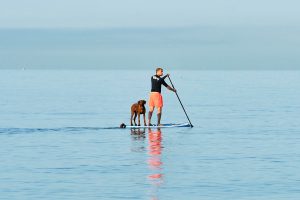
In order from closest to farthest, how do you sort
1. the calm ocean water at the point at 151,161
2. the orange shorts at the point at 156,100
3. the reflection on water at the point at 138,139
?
1. the calm ocean water at the point at 151,161
2. the reflection on water at the point at 138,139
3. the orange shorts at the point at 156,100

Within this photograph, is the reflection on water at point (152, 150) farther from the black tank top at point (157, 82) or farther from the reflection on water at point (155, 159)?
the black tank top at point (157, 82)

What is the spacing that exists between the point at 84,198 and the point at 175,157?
7013 millimetres

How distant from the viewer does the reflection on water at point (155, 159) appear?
19500 mm

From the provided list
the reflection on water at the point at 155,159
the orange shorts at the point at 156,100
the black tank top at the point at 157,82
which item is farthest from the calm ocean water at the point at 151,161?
the black tank top at the point at 157,82

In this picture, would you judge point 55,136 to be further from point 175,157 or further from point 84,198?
point 84,198

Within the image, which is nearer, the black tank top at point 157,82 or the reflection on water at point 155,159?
the reflection on water at point 155,159

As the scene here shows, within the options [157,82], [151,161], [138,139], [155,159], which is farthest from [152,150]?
[157,82]

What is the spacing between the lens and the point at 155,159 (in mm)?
23844

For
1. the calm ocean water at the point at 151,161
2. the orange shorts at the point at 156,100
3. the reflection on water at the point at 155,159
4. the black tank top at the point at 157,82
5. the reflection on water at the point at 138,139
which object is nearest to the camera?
the calm ocean water at the point at 151,161

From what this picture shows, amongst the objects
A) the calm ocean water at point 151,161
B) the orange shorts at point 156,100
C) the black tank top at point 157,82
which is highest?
the black tank top at point 157,82

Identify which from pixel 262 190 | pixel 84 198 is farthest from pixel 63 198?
pixel 262 190

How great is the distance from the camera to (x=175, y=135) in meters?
31.2

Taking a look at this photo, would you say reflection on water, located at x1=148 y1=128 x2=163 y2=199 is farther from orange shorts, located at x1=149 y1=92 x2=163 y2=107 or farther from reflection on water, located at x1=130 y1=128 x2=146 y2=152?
orange shorts, located at x1=149 y1=92 x2=163 y2=107

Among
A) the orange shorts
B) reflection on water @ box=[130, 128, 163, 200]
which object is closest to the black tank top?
the orange shorts
